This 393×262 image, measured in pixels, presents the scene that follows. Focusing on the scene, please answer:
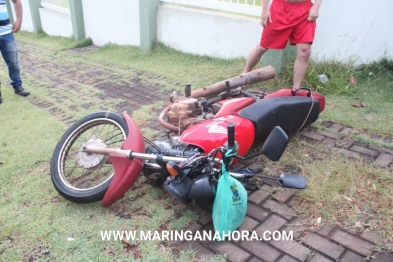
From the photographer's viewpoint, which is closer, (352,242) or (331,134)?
(352,242)

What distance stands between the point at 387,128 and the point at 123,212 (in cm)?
284

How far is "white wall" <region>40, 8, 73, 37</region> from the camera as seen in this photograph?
9375mm

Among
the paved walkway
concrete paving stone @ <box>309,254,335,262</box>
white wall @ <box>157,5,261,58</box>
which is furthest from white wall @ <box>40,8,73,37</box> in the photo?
concrete paving stone @ <box>309,254,335,262</box>

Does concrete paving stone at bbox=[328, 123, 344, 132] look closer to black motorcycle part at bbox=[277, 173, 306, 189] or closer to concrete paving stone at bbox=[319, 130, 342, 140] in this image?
concrete paving stone at bbox=[319, 130, 342, 140]

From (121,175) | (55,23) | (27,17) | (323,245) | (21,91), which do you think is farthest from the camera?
(27,17)

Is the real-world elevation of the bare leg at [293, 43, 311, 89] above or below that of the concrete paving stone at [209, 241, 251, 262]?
above

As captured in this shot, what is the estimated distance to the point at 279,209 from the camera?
2666 mm

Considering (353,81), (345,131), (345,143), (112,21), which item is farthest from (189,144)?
(112,21)

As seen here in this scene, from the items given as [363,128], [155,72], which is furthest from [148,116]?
[363,128]

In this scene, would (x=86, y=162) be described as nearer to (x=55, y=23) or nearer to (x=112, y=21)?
(x=112, y=21)

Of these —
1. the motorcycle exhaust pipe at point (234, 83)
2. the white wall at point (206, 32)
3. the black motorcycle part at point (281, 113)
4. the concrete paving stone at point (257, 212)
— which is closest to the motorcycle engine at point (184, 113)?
the motorcycle exhaust pipe at point (234, 83)

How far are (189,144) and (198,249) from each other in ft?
2.55

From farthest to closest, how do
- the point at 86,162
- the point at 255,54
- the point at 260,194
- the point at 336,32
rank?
1. the point at 336,32
2. the point at 255,54
3. the point at 86,162
4. the point at 260,194

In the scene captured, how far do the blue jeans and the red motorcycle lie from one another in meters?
2.45
